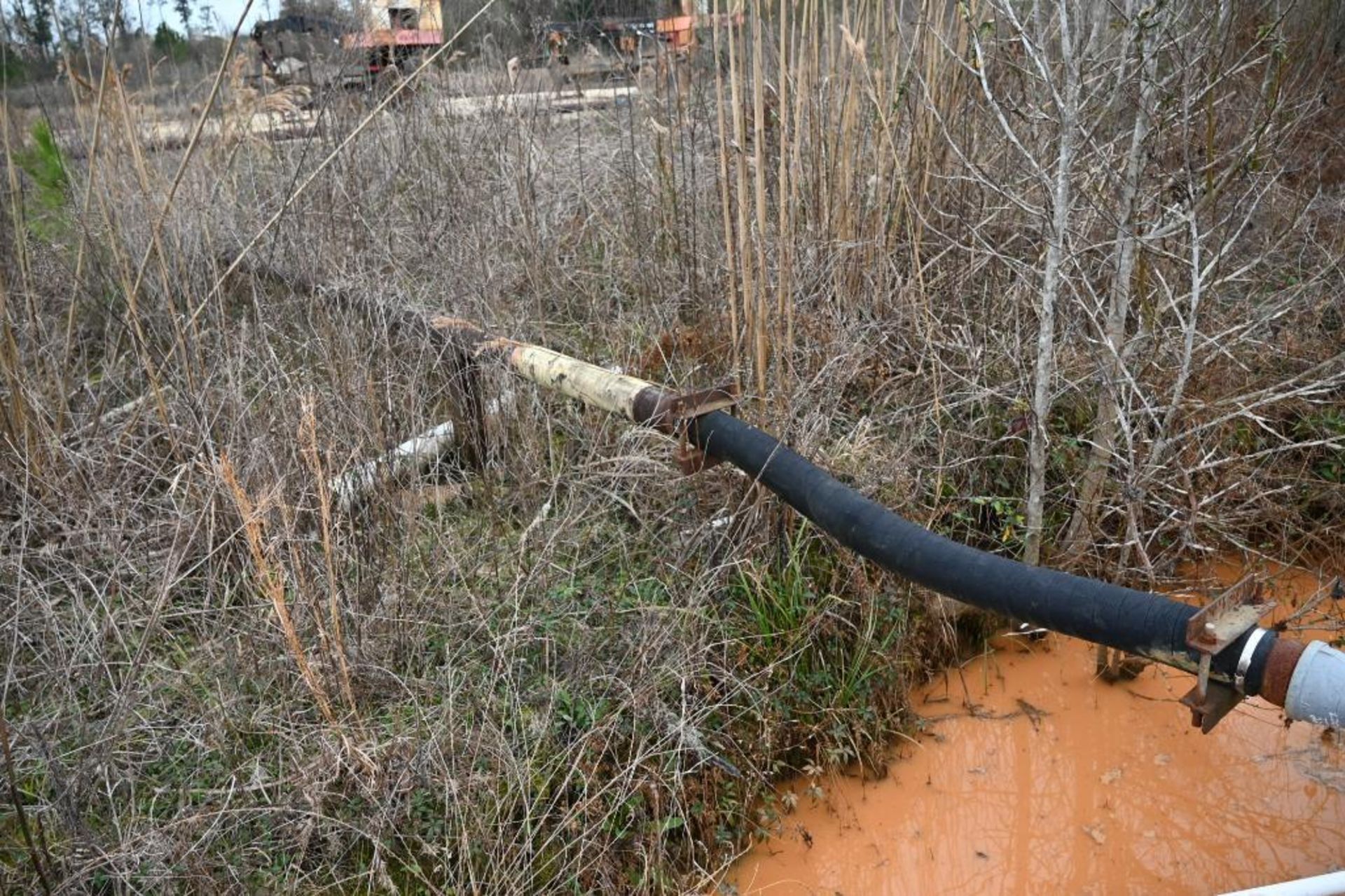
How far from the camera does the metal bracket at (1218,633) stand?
1544 mm

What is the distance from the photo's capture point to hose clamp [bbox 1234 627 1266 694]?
156 cm

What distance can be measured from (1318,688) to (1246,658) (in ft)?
Answer: 0.34

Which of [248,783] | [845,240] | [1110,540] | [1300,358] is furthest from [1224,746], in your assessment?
[248,783]

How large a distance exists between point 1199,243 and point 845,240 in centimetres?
101

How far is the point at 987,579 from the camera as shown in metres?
1.82

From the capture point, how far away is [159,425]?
311cm

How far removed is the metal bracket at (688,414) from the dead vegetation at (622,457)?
0.60 feet

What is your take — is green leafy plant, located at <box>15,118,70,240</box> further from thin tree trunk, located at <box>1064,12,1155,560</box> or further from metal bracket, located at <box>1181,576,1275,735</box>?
metal bracket, located at <box>1181,576,1275,735</box>

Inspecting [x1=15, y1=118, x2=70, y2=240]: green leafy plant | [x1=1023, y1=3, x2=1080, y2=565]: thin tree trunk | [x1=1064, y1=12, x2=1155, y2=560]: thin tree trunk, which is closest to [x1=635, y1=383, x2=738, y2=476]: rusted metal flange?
[x1=1023, y1=3, x2=1080, y2=565]: thin tree trunk

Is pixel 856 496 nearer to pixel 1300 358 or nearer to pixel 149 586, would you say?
pixel 149 586

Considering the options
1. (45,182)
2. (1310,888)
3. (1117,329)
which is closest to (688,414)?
(1117,329)

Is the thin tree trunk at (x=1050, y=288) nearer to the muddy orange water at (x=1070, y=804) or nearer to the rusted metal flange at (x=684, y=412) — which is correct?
the muddy orange water at (x=1070, y=804)

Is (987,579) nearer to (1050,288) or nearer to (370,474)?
(1050,288)

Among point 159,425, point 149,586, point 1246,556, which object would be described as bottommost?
point 1246,556
